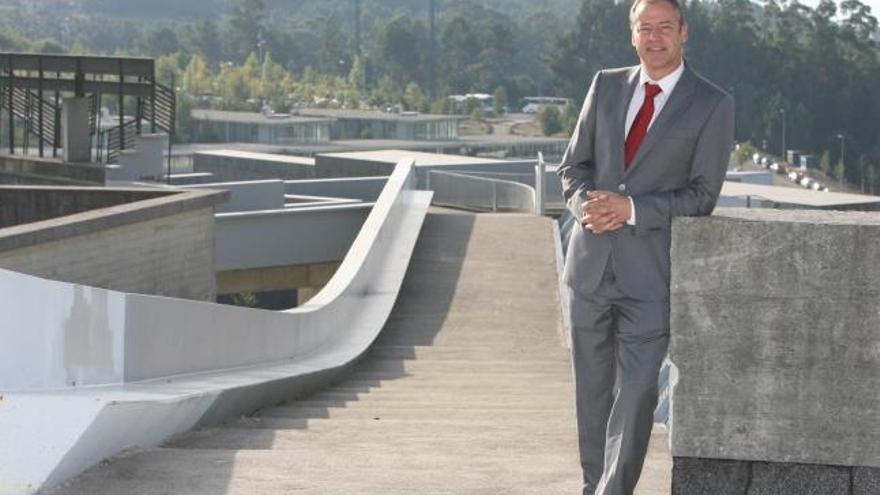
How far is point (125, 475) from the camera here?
594 centimetres

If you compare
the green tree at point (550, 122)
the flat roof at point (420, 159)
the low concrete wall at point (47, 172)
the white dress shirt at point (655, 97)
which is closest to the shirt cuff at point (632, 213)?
the white dress shirt at point (655, 97)

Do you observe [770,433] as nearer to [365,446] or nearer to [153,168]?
[365,446]

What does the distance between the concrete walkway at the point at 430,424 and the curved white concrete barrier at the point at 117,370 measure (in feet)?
0.39

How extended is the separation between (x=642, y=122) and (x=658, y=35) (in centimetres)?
25

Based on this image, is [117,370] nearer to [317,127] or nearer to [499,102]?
[317,127]

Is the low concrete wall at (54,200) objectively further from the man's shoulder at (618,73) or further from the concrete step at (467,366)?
the man's shoulder at (618,73)

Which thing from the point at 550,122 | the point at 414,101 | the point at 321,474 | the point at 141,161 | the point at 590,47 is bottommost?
the point at 321,474

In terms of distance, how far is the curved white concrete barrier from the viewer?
18.9 feet

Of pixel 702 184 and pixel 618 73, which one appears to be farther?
pixel 618 73

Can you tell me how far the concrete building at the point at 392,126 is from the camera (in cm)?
12681

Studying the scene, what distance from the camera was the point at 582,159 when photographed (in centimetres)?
530

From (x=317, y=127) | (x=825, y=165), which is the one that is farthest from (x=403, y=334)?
(x=825, y=165)

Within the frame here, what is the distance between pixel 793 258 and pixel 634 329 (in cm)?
47

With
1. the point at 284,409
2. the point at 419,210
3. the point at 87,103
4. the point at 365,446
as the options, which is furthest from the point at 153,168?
the point at 365,446
